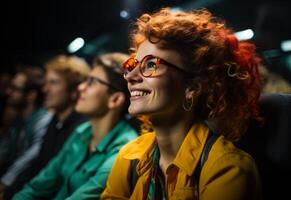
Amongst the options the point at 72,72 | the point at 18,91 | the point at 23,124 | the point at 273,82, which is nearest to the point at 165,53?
the point at 273,82

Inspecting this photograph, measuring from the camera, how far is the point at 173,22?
1594 mm

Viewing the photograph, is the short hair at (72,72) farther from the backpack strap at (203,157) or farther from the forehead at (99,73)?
the backpack strap at (203,157)

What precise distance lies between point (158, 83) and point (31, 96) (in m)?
2.69

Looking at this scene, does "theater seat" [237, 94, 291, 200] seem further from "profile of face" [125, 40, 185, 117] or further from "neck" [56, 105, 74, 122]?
"neck" [56, 105, 74, 122]

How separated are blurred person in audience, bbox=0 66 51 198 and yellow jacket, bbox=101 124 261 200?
4.62 ft

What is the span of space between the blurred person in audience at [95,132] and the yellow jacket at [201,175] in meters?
0.53

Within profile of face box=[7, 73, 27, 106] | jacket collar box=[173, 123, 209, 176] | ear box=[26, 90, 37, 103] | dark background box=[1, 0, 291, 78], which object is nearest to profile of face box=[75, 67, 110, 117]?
dark background box=[1, 0, 291, 78]

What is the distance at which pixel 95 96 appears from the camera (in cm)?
237

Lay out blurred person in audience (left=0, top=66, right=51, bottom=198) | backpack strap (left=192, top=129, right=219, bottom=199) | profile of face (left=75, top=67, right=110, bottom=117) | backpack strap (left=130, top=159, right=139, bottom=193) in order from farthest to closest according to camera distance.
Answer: blurred person in audience (left=0, top=66, right=51, bottom=198), profile of face (left=75, top=67, right=110, bottom=117), backpack strap (left=130, top=159, right=139, bottom=193), backpack strap (left=192, top=129, right=219, bottom=199)

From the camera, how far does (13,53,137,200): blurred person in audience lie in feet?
7.43

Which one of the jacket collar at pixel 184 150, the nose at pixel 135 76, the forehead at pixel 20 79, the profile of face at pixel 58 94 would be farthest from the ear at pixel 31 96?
the nose at pixel 135 76

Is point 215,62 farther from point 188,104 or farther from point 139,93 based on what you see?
point 139,93

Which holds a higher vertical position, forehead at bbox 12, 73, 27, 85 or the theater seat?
the theater seat

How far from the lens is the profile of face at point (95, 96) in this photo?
2.35 meters
